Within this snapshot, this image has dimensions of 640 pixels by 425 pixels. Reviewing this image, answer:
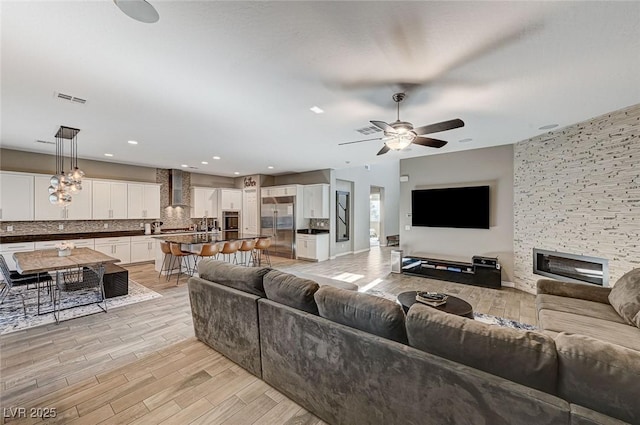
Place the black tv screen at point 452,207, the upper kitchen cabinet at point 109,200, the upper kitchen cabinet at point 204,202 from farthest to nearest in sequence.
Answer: the upper kitchen cabinet at point 204,202
the upper kitchen cabinet at point 109,200
the black tv screen at point 452,207

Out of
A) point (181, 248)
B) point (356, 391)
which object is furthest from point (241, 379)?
point (181, 248)

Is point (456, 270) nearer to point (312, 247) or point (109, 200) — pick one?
point (312, 247)

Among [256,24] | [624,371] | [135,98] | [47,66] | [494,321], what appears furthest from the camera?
[494,321]

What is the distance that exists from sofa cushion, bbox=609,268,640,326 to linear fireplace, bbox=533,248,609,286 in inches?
60.8

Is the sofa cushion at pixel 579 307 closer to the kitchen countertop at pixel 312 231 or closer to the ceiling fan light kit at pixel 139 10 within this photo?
the ceiling fan light kit at pixel 139 10

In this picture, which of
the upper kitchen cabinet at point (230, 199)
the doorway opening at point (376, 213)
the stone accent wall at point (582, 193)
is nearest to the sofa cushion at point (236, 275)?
the stone accent wall at point (582, 193)

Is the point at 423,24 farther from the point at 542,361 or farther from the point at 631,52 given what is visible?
the point at 542,361

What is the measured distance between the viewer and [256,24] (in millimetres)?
1930

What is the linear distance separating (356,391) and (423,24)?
8.43 ft

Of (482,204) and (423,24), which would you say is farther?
(482,204)

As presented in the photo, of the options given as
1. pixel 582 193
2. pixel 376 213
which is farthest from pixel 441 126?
pixel 376 213

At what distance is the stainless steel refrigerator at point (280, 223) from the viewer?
8531 millimetres

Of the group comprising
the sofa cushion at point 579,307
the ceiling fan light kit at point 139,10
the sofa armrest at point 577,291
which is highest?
the ceiling fan light kit at point 139,10

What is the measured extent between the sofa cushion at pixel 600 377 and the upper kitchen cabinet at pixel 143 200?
9.04 metres
